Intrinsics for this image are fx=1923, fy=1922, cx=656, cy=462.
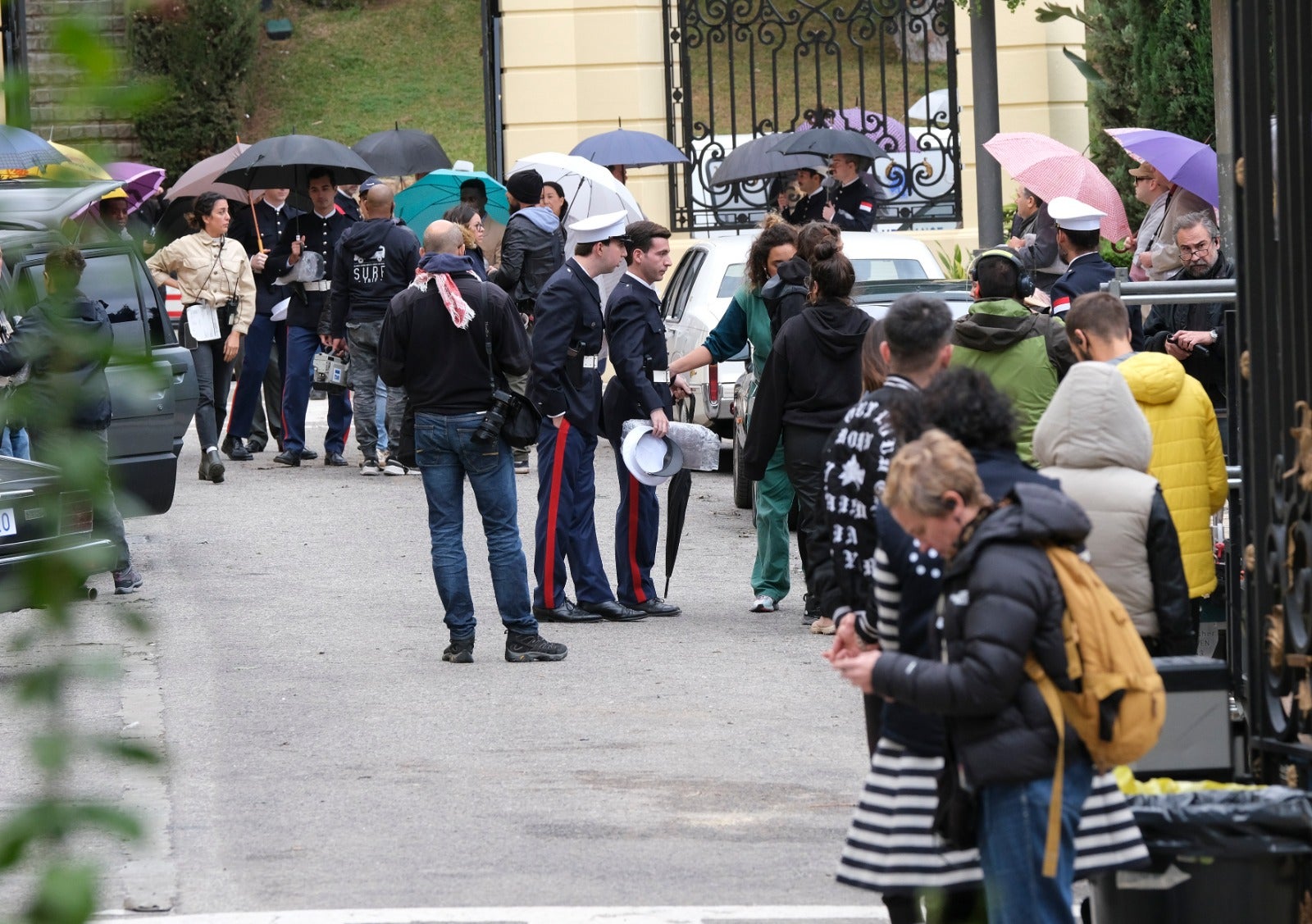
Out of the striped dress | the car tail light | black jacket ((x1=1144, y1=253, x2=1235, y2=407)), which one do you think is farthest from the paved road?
black jacket ((x1=1144, y1=253, x2=1235, y2=407))

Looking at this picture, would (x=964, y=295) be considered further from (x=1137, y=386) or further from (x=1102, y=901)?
(x=1102, y=901)

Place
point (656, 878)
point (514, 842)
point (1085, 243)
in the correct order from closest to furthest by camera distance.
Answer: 1. point (656, 878)
2. point (514, 842)
3. point (1085, 243)

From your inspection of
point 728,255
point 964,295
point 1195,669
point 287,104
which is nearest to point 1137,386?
point 1195,669

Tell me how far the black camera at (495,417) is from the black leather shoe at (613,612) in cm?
159

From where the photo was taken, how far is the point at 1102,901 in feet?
13.8

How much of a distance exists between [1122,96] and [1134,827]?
45.5 ft

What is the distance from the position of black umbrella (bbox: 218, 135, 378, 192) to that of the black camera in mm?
7373

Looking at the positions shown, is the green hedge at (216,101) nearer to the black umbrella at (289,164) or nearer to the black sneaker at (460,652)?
the black umbrella at (289,164)

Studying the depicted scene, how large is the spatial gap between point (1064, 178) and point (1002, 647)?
8158mm

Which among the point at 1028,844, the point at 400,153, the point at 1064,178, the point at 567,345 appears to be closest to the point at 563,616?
the point at 567,345

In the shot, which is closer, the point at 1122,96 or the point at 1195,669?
the point at 1195,669

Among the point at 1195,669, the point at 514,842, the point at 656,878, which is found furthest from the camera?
the point at 514,842

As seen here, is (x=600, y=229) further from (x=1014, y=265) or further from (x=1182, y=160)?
(x=1182, y=160)

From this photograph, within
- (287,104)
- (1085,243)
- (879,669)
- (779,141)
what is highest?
(287,104)
